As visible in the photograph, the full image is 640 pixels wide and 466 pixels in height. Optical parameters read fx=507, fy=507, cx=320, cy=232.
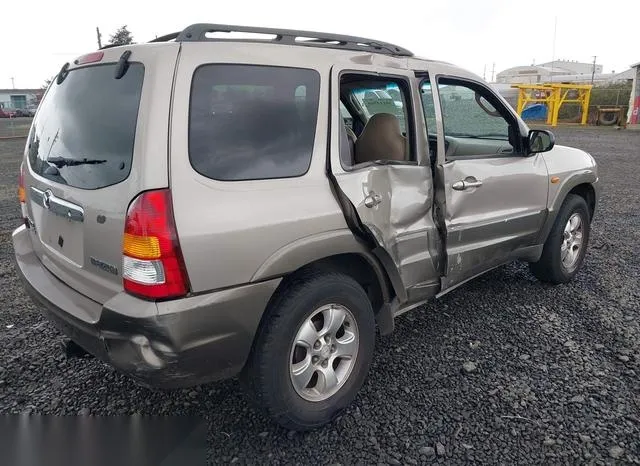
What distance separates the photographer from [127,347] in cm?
205

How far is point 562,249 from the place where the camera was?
429 cm

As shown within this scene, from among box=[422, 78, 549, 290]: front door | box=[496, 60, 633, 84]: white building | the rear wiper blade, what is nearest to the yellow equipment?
box=[496, 60, 633, 84]: white building

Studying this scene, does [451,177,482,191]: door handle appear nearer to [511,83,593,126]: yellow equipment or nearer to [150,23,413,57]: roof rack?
[150,23,413,57]: roof rack

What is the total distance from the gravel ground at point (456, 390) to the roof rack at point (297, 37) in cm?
187

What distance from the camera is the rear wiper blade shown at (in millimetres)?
2251

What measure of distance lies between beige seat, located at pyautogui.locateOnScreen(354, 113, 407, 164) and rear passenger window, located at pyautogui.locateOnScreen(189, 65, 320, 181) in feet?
2.15

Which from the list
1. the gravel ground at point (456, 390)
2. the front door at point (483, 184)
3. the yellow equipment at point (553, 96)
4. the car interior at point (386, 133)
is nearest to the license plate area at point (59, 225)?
the gravel ground at point (456, 390)

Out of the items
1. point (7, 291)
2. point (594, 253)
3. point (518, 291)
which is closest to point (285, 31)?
point (518, 291)

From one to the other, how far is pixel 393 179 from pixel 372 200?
0.81 feet

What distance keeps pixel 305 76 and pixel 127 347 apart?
1.48 meters

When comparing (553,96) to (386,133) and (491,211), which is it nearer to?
(491,211)

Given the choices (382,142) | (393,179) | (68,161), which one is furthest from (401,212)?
(68,161)

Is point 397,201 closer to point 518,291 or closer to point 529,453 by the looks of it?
point 529,453

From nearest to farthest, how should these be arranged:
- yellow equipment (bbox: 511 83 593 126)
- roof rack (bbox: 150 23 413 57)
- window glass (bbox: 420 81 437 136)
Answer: roof rack (bbox: 150 23 413 57) → window glass (bbox: 420 81 437 136) → yellow equipment (bbox: 511 83 593 126)
